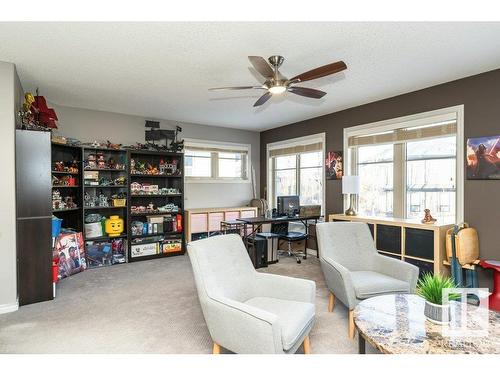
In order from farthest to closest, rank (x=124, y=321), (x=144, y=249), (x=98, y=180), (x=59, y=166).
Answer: (x=144, y=249)
(x=98, y=180)
(x=59, y=166)
(x=124, y=321)

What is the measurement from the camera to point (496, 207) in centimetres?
328

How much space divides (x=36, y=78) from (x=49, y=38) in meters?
1.27

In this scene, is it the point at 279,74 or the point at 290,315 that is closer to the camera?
the point at 290,315

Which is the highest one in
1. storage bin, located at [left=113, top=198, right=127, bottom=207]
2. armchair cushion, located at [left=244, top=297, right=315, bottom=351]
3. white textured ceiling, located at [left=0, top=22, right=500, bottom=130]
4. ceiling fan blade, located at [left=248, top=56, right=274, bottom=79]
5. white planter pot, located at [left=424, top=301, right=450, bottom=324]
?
white textured ceiling, located at [left=0, top=22, right=500, bottom=130]

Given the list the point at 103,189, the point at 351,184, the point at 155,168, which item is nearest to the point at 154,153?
the point at 155,168

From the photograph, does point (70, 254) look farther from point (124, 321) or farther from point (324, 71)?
point (324, 71)

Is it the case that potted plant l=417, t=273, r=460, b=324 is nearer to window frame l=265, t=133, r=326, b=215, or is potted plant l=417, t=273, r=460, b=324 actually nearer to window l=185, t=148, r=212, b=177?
window frame l=265, t=133, r=326, b=215

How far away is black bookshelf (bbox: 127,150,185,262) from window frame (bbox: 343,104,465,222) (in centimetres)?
315

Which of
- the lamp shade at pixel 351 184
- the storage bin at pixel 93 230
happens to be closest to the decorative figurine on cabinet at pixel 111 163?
the storage bin at pixel 93 230

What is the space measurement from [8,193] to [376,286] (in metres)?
3.80

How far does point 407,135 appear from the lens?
13.9 feet

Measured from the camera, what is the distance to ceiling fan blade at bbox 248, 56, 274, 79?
7.53 ft

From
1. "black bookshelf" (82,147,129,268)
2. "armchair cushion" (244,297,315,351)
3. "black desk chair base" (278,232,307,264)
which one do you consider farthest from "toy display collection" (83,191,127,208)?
"armchair cushion" (244,297,315,351)
